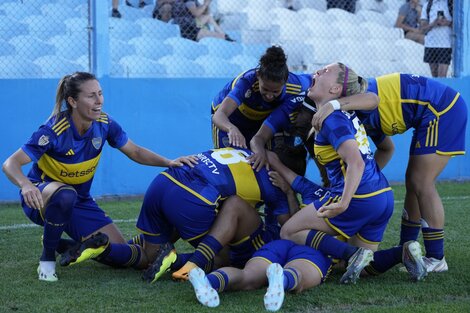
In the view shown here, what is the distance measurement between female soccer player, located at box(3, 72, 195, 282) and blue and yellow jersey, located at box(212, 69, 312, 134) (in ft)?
2.56

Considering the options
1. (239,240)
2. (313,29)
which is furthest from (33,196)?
(313,29)

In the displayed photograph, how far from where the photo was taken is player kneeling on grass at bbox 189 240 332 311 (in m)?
3.91

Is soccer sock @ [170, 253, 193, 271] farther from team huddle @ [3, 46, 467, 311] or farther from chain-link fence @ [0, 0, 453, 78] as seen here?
chain-link fence @ [0, 0, 453, 78]

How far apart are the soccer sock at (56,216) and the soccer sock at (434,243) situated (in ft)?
7.07

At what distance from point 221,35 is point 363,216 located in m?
5.76

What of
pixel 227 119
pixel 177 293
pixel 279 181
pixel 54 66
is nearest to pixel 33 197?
pixel 177 293

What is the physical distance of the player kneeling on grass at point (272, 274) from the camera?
3912 millimetres

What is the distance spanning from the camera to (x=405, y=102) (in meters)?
5.03

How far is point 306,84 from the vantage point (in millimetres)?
5648

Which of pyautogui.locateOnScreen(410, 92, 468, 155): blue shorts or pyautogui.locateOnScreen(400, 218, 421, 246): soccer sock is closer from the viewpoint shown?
pyautogui.locateOnScreen(410, 92, 468, 155): blue shorts

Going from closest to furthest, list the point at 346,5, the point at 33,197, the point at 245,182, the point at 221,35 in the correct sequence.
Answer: the point at 33,197, the point at 245,182, the point at 221,35, the point at 346,5

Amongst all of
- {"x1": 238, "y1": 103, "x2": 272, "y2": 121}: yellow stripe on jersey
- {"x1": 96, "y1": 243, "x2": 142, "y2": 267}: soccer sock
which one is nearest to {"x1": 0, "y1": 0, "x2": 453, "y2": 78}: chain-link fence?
{"x1": 238, "y1": 103, "x2": 272, "y2": 121}: yellow stripe on jersey

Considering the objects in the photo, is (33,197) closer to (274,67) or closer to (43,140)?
(43,140)

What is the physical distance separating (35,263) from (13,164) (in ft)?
2.79
